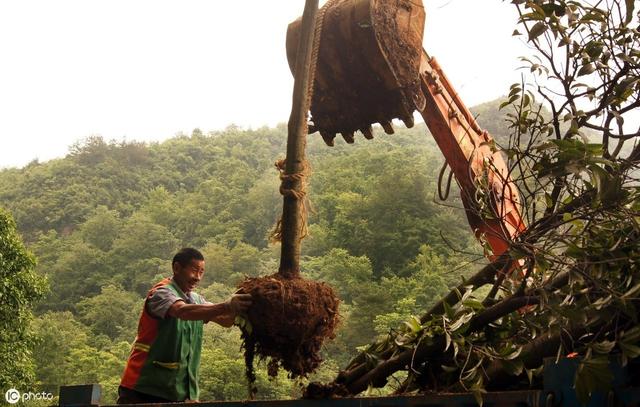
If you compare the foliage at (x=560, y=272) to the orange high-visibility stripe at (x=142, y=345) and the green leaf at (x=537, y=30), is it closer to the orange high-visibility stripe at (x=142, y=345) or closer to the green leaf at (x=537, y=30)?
the green leaf at (x=537, y=30)

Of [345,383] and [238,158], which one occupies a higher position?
[238,158]

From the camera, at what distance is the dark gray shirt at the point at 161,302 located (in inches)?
147

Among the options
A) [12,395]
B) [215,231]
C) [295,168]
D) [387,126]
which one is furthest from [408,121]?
[215,231]

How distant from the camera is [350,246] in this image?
38.8 metres

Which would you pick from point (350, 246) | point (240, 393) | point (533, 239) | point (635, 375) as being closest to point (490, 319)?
point (533, 239)

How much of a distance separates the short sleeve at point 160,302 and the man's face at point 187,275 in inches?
12.6

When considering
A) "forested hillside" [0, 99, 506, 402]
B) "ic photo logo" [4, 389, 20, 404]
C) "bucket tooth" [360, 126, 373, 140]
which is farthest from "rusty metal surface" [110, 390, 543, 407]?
"forested hillside" [0, 99, 506, 402]

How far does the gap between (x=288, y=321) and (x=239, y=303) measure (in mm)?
180

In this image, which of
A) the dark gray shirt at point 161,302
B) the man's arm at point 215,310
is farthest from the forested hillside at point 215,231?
the man's arm at point 215,310

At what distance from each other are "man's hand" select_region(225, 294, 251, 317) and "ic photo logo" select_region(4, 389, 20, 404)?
14361mm

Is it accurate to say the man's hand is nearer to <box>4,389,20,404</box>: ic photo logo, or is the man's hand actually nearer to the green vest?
the green vest

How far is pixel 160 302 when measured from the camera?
12.4ft

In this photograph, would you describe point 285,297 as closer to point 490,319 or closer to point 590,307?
point 490,319

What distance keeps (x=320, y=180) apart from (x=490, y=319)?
40.7 m
